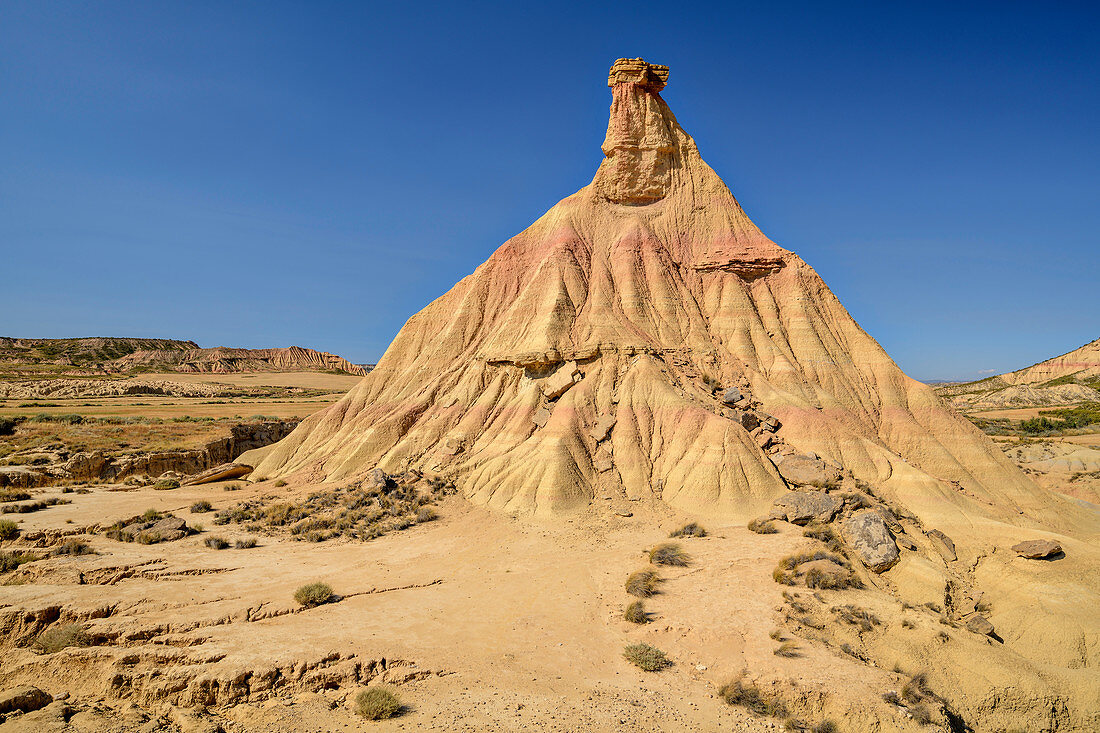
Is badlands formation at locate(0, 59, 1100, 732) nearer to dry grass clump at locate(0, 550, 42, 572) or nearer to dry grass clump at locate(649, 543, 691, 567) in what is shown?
dry grass clump at locate(649, 543, 691, 567)

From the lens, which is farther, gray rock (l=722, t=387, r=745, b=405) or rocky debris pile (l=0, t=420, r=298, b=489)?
rocky debris pile (l=0, t=420, r=298, b=489)

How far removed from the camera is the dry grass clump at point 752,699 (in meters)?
9.91

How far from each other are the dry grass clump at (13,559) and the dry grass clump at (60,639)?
6.19m

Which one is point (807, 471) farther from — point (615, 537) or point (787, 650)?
→ point (787, 650)

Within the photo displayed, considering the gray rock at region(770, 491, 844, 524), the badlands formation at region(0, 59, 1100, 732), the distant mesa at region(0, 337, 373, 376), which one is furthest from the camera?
the distant mesa at region(0, 337, 373, 376)

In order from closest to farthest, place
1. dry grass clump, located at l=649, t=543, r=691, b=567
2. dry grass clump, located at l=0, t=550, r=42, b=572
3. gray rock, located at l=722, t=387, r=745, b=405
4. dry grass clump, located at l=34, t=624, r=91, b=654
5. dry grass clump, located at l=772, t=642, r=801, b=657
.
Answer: dry grass clump, located at l=34, t=624, r=91, b=654, dry grass clump, located at l=772, t=642, r=801, b=657, dry grass clump, located at l=0, t=550, r=42, b=572, dry grass clump, located at l=649, t=543, r=691, b=567, gray rock, located at l=722, t=387, r=745, b=405

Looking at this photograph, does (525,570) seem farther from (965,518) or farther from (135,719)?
(965,518)

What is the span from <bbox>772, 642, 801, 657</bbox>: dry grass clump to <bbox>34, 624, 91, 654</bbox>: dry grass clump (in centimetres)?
1593

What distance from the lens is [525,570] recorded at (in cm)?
1712

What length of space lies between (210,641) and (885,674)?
1545 cm

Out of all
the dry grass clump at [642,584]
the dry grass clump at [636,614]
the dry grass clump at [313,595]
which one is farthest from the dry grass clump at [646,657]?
the dry grass clump at [313,595]

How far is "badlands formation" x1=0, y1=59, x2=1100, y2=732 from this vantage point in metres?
10.4

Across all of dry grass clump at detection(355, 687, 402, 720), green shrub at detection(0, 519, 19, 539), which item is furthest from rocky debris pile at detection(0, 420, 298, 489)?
dry grass clump at detection(355, 687, 402, 720)

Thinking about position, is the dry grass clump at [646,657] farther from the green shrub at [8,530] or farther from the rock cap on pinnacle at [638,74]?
the rock cap on pinnacle at [638,74]
